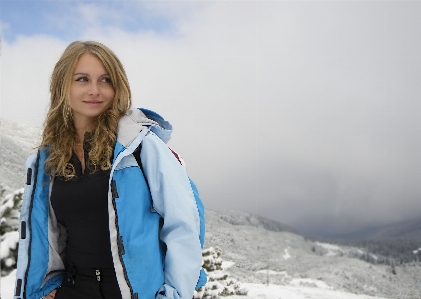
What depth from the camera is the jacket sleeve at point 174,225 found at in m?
1.36

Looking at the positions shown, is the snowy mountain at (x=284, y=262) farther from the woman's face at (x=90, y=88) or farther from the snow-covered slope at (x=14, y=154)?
the woman's face at (x=90, y=88)

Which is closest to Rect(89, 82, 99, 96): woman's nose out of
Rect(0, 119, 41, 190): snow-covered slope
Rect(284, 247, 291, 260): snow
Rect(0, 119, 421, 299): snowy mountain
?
Rect(0, 119, 41, 190): snow-covered slope

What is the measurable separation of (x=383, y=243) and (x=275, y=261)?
4.07 meters

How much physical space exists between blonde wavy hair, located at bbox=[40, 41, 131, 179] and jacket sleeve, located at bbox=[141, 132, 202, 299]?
0.65 feet

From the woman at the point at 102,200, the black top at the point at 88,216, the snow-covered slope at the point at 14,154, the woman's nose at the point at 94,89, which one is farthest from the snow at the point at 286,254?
the woman's nose at the point at 94,89

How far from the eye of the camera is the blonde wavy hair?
151 cm

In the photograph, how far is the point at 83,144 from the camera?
5.36 ft

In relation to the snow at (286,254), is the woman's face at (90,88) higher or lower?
higher

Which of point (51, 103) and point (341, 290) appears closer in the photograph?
point (51, 103)

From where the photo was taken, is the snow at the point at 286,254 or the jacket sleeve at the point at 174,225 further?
the snow at the point at 286,254

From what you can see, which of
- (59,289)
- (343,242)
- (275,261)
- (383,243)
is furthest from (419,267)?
(59,289)

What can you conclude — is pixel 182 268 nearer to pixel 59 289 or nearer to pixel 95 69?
pixel 59 289

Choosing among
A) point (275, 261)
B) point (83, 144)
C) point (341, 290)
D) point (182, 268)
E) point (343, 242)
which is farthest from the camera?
point (343, 242)

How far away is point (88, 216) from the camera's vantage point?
4.98 feet
